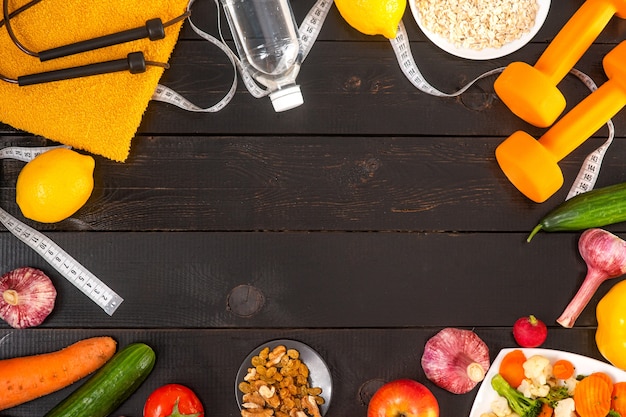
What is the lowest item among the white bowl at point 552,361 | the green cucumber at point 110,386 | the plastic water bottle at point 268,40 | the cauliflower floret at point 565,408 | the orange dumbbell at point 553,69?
the cauliflower floret at point 565,408

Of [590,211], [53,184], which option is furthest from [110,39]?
[590,211]

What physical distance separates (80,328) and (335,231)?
54 centimetres

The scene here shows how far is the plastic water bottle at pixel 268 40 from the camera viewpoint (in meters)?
1.33

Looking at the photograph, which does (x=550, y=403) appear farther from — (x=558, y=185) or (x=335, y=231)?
(x=335, y=231)

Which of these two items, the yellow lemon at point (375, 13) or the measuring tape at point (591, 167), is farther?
the measuring tape at point (591, 167)

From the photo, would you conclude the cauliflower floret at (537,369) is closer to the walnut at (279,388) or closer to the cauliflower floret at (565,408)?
the cauliflower floret at (565,408)

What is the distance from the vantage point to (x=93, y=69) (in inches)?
50.8

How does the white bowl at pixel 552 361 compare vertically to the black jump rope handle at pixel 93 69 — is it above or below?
below

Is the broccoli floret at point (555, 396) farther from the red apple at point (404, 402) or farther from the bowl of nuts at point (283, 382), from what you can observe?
the bowl of nuts at point (283, 382)

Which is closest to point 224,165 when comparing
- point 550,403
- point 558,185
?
point 558,185

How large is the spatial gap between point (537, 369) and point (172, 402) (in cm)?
70

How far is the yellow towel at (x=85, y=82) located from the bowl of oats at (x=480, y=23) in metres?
0.49

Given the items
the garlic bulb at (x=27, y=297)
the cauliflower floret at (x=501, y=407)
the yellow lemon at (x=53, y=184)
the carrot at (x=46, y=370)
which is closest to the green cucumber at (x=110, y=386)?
the carrot at (x=46, y=370)

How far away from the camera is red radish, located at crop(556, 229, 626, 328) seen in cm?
130
